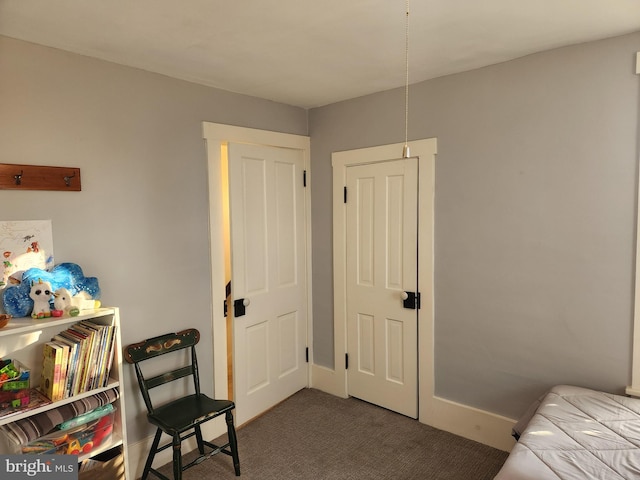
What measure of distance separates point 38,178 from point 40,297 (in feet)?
1.96

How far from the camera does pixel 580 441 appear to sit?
5.69 ft

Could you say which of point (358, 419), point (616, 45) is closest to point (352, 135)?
point (616, 45)

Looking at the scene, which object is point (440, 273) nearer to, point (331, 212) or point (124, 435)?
point (331, 212)

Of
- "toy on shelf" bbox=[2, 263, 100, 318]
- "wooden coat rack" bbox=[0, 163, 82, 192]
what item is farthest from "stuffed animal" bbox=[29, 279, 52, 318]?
"wooden coat rack" bbox=[0, 163, 82, 192]

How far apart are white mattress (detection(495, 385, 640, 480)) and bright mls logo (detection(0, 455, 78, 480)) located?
1889 mm

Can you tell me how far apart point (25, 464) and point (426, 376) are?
237 centimetres

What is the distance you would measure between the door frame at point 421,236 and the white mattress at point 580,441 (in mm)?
915

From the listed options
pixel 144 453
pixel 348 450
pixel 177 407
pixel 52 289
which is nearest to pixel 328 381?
pixel 348 450

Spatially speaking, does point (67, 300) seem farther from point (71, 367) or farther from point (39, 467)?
point (39, 467)

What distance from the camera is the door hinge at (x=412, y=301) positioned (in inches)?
116

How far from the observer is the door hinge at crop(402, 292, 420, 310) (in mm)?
2955

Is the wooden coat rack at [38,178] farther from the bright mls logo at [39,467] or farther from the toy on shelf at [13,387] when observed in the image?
the bright mls logo at [39,467]

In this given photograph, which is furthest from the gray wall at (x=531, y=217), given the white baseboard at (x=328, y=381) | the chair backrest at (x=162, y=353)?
the chair backrest at (x=162, y=353)

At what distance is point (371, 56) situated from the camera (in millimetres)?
2330
